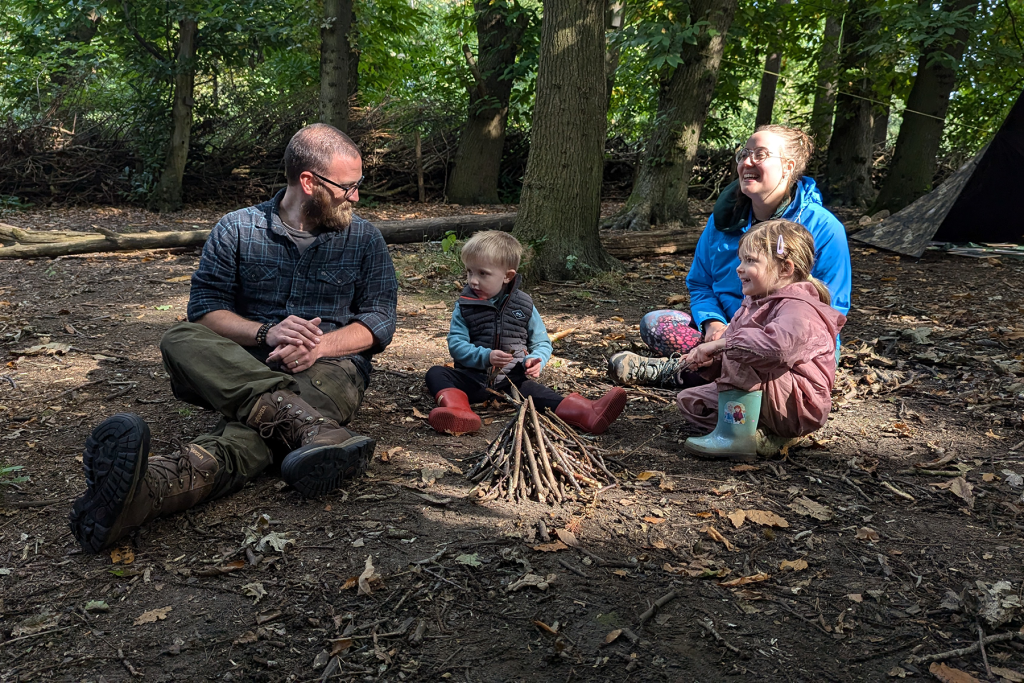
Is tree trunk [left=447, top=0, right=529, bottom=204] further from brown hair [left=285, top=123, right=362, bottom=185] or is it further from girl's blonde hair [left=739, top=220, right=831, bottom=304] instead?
girl's blonde hair [left=739, top=220, right=831, bottom=304]

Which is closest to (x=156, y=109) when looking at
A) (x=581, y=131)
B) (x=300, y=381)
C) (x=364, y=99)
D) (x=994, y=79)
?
(x=364, y=99)

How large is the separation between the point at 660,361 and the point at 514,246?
125 centimetres

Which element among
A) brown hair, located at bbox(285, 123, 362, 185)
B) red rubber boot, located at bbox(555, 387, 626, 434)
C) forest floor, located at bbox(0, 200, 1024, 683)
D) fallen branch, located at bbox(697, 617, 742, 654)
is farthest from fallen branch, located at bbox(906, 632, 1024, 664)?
brown hair, located at bbox(285, 123, 362, 185)

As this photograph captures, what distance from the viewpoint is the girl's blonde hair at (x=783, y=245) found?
3248 millimetres

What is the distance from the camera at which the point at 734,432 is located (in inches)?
130

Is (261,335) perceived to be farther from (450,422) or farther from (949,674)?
(949,674)

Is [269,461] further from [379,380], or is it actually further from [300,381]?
[379,380]

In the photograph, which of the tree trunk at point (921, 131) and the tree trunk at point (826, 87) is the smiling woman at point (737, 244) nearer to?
the tree trunk at point (921, 131)

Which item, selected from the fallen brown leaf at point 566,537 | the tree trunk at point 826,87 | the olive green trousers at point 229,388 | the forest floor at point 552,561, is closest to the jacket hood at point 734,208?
the forest floor at point 552,561

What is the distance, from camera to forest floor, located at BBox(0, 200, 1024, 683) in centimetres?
211

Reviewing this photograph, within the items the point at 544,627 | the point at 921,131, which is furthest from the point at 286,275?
the point at 921,131

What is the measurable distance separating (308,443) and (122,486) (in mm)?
708

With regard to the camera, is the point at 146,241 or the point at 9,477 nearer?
the point at 9,477

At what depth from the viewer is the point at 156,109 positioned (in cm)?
1248
